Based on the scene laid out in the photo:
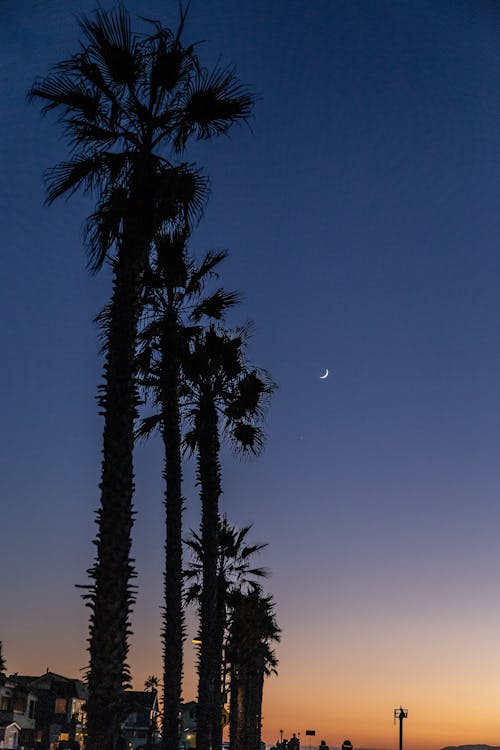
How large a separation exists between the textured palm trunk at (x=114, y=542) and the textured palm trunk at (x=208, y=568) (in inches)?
396

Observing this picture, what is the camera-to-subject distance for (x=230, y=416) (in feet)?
77.0

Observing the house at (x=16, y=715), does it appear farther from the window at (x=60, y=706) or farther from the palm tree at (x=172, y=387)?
the palm tree at (x=172, y=387)

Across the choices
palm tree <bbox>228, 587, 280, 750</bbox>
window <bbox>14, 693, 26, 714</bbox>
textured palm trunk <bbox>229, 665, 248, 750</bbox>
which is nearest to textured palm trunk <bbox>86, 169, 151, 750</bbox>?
palm tree <bbox>228, 587, 280, 750</bbox>

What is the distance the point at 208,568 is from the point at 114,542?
10.7m

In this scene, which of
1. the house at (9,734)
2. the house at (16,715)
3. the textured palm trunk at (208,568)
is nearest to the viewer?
the textured palm trunk at (208,568)

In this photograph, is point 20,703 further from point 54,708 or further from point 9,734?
point 54,708

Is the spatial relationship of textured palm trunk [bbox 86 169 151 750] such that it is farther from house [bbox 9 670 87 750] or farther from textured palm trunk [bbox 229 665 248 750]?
house [bbox 9 670 87 750]

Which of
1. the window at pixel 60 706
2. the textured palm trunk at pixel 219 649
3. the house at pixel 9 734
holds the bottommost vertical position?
the house at pixel 9 734

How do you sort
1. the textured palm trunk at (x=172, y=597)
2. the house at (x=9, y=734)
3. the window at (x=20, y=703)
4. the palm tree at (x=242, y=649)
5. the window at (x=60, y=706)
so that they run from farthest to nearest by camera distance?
1. the window at (x=60, y=706)
2. the window at (x=20, y=703)
3. the house at (x=9, y=734)
4. the palm tree at (x=242, y=649)
5. the textured palm trunk at (x=172, y=597)

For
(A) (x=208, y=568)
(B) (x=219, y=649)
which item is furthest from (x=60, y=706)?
(A) (x=208, y=568)

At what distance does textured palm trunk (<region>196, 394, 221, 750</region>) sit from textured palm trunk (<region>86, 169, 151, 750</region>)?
10.1 m

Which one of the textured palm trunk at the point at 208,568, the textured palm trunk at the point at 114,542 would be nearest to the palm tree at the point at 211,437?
the textured palm trunk at the point at 208,568

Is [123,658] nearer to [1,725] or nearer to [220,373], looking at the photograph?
[220,373]

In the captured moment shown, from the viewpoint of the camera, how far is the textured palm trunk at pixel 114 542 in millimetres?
10609
